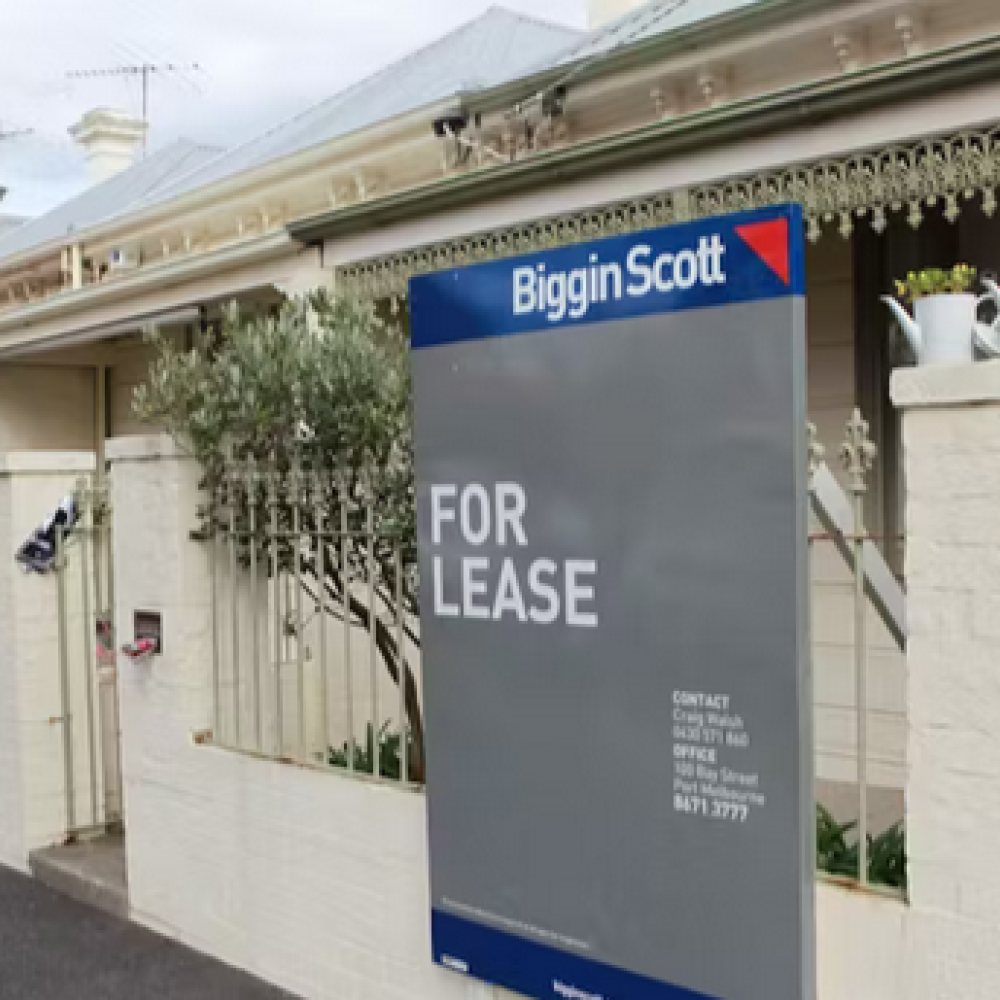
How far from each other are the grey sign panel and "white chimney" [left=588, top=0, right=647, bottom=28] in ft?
17.8

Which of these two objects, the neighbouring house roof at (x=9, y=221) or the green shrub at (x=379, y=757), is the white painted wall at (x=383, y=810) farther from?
the neighbouring house roof at (x=9, y=221)

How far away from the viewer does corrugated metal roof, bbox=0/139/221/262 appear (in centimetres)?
1219

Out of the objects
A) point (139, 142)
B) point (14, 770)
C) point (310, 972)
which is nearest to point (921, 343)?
point (310, 972)

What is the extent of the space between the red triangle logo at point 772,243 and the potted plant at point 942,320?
0.81 ft

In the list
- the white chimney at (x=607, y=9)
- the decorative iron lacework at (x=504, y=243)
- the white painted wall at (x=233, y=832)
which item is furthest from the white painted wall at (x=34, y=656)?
the white chimney at (x=607, y=9)

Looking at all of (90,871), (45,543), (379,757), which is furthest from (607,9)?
(90,871)

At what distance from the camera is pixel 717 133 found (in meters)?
4.87

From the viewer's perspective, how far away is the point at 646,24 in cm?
673

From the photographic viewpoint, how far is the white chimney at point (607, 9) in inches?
325

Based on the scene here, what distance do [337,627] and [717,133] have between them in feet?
8.92

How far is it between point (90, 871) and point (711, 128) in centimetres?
414

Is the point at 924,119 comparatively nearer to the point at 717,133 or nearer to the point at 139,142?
the point at 717,133

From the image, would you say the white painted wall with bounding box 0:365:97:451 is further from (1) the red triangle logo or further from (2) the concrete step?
(1) the red triangle logo

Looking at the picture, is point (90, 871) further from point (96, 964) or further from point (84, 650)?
point (84, 650)
